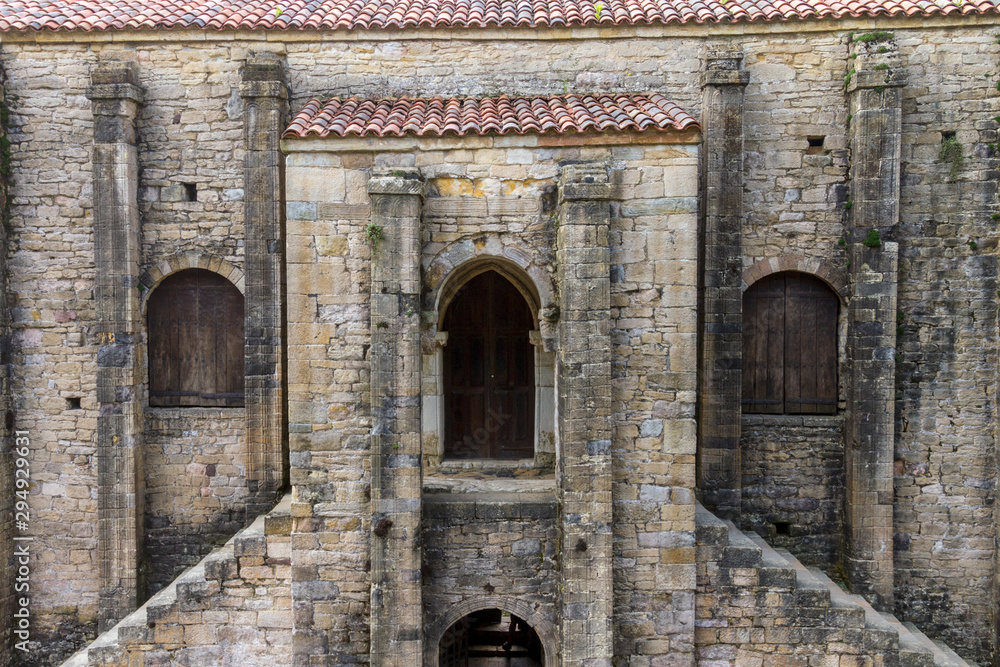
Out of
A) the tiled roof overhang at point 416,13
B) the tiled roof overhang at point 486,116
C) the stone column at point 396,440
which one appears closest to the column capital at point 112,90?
the tiled roof overhang at point 416,13

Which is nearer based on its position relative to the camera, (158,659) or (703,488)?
(158,659)

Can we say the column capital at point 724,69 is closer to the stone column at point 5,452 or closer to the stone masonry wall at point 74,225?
the stone masonry wall at point 74,225

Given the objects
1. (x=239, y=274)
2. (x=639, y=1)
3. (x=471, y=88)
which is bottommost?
(x=239, y=274)

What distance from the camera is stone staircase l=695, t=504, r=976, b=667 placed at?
6.22 metres

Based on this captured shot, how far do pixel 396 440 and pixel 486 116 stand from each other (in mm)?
3656

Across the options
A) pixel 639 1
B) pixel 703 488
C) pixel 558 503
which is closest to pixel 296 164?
pixel 558 503

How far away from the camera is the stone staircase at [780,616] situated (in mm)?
6219

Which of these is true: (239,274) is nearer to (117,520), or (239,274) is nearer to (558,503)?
(117,520)

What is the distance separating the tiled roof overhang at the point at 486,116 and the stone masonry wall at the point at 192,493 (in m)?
4.23

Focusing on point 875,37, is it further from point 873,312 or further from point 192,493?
point 192,493

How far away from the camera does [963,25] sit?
763 cm

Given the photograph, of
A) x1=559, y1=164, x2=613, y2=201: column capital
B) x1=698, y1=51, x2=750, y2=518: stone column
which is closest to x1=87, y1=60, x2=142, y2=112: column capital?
x1=559, y1=164, x2=613, y2=201: column capital

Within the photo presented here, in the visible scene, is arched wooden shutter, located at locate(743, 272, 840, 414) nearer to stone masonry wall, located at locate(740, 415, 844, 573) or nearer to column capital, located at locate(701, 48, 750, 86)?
stone masonry wall, located at locate(740, 415, 844, 573)

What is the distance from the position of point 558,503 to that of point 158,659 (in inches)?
185
